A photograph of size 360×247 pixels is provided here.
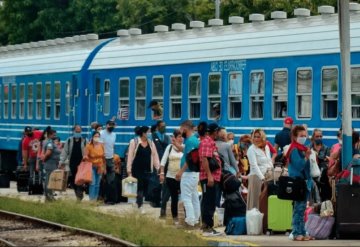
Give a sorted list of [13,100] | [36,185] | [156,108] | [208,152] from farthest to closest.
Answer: [13,100], [36,185], [156,108], [208,152]

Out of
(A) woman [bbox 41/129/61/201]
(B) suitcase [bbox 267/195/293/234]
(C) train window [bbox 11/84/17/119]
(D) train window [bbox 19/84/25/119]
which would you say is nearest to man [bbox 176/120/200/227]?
(B) suitcase [bbox 267/195/293/234]

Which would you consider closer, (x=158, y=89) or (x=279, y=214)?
(x=279, y=214)

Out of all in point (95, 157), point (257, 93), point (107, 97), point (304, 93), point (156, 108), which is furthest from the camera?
point (107, 97)

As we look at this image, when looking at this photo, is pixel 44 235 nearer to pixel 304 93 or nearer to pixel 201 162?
pixel 201 162

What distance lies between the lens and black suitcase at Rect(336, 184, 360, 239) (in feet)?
68.2

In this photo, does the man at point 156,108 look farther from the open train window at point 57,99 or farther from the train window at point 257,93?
the open train window at point 57,99

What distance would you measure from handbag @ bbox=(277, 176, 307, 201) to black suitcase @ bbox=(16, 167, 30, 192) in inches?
645

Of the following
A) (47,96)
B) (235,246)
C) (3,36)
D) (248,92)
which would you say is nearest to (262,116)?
(248,92)

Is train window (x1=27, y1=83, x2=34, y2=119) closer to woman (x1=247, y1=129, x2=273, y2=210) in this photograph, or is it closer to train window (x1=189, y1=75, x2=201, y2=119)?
train window (x1=189, y1=75, x2=201, y2=119)

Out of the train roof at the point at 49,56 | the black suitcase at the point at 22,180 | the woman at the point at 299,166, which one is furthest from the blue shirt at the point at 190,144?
the train roof at the point at 49,56

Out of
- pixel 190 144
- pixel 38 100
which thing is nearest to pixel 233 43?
pixel 190 144

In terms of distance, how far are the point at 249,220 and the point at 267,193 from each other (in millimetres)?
563

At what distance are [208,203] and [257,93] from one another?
285 inches

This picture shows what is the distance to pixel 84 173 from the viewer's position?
29.8m
